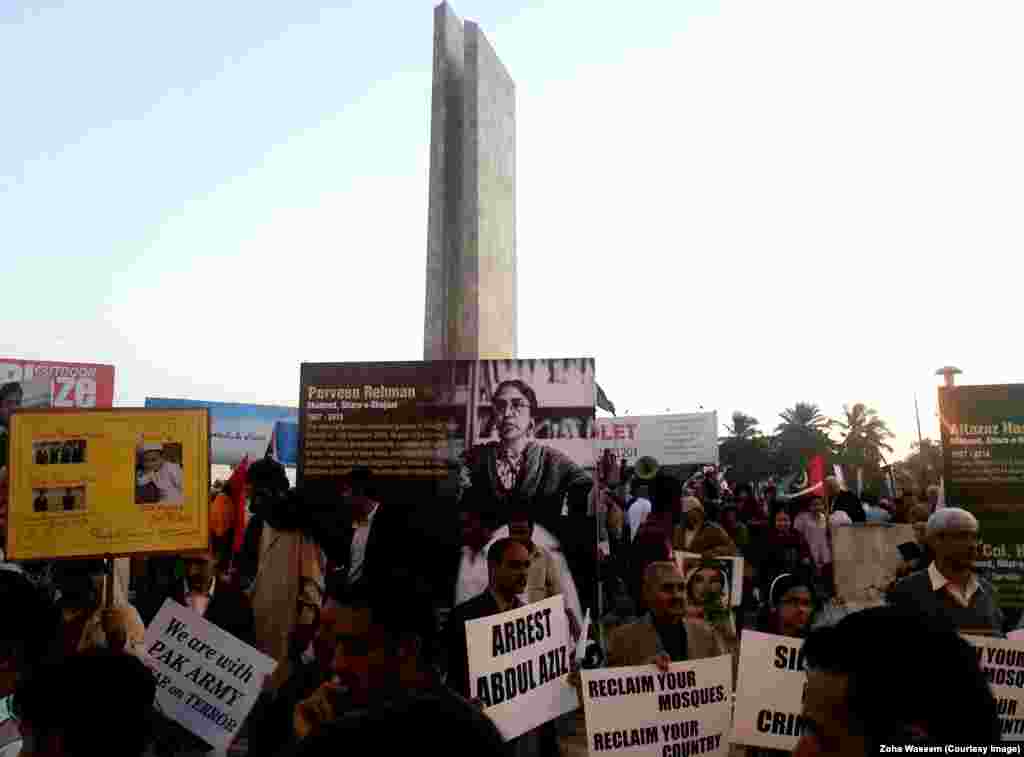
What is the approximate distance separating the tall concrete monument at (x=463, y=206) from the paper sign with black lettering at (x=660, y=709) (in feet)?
19.9

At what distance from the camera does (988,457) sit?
21.5ft

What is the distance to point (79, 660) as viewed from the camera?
6.35 ft

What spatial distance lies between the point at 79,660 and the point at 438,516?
4.27m

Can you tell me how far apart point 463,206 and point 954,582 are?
6.92m

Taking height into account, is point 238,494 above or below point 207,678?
above

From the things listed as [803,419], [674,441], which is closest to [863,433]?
[803,419]

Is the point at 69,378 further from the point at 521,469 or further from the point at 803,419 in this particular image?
the point at 803,419

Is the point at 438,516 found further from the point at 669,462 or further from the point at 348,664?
the point at 669,462

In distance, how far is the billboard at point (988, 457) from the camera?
6406mm

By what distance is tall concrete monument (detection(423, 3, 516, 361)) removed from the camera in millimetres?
9672

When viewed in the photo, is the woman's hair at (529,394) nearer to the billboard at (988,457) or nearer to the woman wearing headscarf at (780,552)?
the billboard at (988,457)

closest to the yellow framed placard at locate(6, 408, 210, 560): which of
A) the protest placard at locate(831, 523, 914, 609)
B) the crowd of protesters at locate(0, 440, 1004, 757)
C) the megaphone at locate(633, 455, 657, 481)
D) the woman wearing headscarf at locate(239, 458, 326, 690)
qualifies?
the crowd of protesters at locate(0, 440, 1004, 757)

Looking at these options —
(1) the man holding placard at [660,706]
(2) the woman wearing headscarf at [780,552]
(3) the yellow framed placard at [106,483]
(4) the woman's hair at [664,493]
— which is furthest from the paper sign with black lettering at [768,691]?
(2) the woman wearing headscarf at [780,552]

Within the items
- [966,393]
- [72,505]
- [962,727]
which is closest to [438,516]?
[72,505]
